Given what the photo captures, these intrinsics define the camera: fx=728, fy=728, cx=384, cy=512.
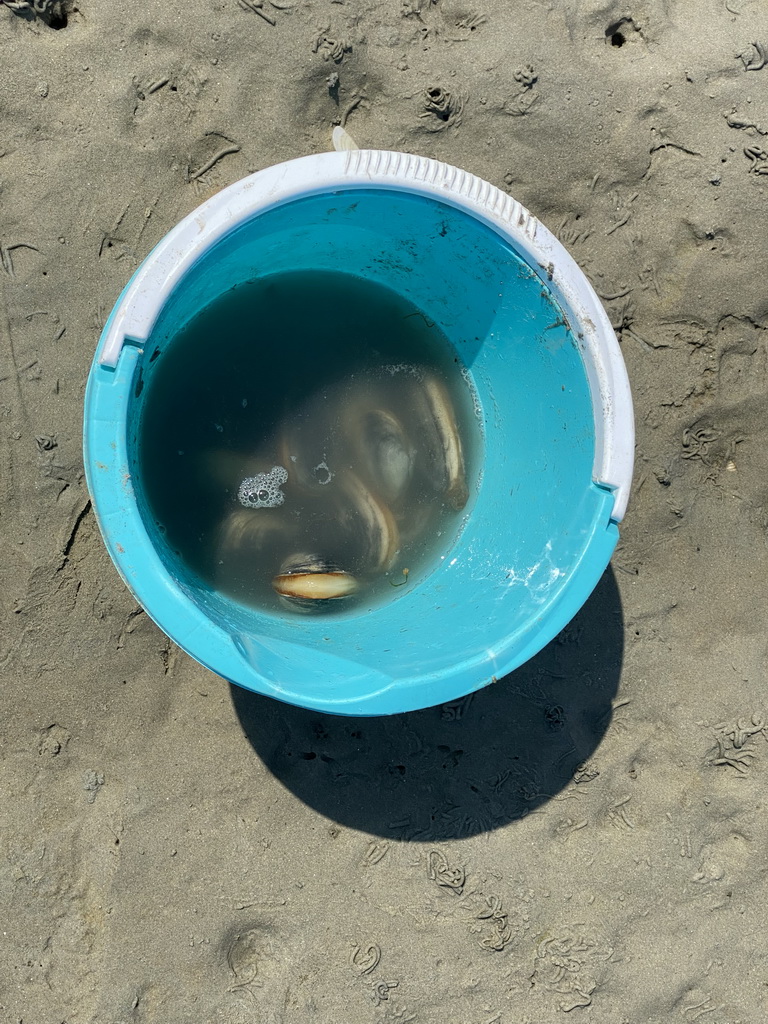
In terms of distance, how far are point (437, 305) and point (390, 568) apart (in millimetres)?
931

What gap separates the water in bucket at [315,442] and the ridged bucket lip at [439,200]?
640mm

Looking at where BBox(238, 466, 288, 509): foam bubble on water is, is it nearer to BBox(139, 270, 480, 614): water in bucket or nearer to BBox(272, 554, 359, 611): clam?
BBox(139, 270, 480, 614): water in bucket

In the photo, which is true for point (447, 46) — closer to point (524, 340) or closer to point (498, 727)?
point (524, 340)

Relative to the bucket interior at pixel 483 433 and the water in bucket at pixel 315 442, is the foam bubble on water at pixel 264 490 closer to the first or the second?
the water in bucket at pixel 315 442

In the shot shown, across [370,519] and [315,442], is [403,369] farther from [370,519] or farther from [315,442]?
[370,519]

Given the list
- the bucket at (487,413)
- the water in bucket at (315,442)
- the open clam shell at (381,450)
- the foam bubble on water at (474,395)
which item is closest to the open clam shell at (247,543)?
the water in bucket at (315,442)

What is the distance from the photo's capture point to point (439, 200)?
1.92 meters

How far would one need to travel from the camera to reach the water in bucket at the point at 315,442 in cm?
245

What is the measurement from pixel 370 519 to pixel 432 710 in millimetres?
740

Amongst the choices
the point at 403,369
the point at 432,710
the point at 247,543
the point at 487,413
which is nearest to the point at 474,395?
the point at 487,413

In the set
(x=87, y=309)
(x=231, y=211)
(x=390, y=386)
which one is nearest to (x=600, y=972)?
(x=390, y=386)

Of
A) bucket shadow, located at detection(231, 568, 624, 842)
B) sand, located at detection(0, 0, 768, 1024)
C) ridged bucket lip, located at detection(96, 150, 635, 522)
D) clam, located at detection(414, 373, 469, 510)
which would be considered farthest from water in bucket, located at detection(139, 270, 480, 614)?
ridged bucket lip, located at detection(96, 150, 635, 522)

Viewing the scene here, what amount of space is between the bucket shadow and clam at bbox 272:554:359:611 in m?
0.43

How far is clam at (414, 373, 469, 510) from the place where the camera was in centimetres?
260
